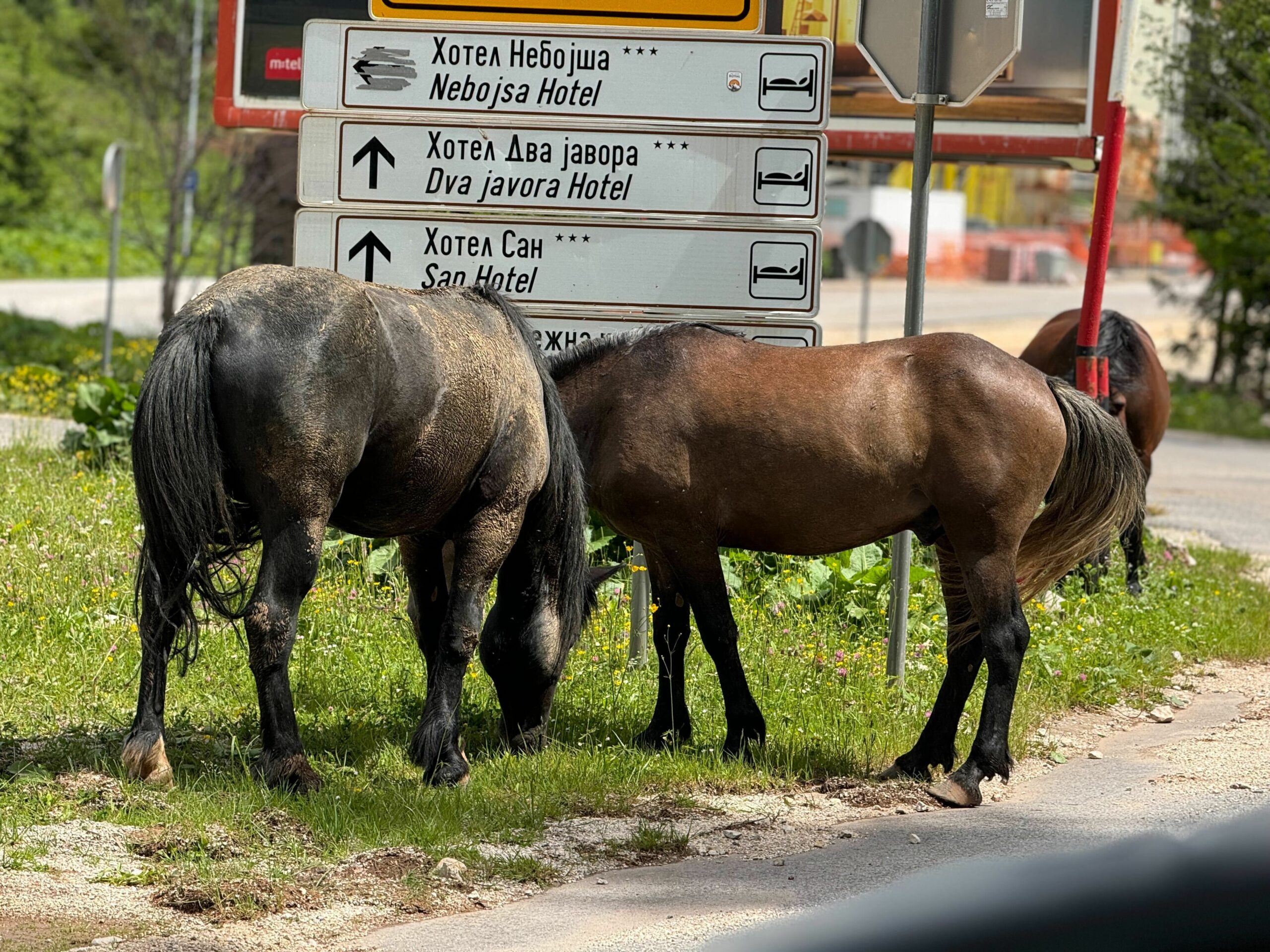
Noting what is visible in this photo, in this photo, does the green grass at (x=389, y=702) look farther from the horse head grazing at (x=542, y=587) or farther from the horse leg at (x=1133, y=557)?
the horse head grazing at (x=542, y=587)

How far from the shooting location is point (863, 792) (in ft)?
18.2

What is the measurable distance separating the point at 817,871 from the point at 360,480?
Result: 1979 millimetres

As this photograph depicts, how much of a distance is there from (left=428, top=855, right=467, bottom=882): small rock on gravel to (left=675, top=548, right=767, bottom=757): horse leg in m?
1.51

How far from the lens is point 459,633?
17.7 ft

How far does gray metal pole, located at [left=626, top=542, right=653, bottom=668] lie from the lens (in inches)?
272

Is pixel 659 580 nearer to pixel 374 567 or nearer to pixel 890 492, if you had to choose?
pixel 890 492

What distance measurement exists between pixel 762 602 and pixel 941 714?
2.25 m

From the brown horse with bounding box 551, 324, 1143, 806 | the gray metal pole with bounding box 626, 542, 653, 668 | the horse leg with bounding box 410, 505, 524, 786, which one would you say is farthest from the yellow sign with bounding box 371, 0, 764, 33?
the horse leg with bounding box 410, 505, 524, 786

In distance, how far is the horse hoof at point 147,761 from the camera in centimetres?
505

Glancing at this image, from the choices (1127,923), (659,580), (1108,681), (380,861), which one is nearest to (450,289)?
(659,580)

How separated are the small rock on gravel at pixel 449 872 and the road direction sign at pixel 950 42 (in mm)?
3722

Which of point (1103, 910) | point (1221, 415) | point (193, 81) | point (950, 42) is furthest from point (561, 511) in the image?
point (1221, 415)

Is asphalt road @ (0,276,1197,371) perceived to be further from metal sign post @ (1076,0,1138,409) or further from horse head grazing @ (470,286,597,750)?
horse head grazing @ (470,286,597,750)

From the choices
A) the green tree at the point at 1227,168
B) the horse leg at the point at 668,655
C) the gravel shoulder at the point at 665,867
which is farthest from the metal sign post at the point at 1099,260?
the green tree at the point at 1227,168
